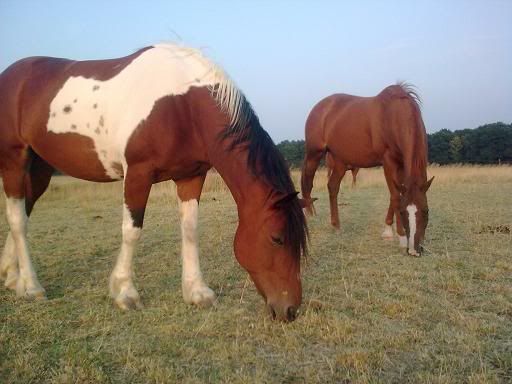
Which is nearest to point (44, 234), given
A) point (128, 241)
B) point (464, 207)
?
point (128, 241)

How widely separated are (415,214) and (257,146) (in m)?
3.16

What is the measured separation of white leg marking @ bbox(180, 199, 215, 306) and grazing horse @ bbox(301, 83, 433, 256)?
7.36 feet

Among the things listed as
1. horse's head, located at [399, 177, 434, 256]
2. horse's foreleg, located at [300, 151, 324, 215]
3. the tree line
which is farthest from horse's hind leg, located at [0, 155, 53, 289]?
the tree line

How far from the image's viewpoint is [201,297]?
3.98 m

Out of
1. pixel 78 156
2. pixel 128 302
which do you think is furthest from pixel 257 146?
pixel 78 156

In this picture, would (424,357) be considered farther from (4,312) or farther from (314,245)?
(314,245)

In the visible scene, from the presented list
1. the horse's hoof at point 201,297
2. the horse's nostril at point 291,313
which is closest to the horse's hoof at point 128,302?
the horse's hoof at point 201,297

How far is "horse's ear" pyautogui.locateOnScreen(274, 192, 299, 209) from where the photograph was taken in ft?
10.3

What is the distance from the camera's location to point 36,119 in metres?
4.39

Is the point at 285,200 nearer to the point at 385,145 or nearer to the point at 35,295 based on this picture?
the point at 35,295

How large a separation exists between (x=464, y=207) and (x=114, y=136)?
9.18 m

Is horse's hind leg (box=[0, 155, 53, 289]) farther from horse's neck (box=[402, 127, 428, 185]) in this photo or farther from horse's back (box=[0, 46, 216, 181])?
horse's neck (box=[402, 127, 428, 185])

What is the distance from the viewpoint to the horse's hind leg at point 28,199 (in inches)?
186

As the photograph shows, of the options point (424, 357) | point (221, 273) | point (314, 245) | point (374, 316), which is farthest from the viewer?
point (314, 245)
